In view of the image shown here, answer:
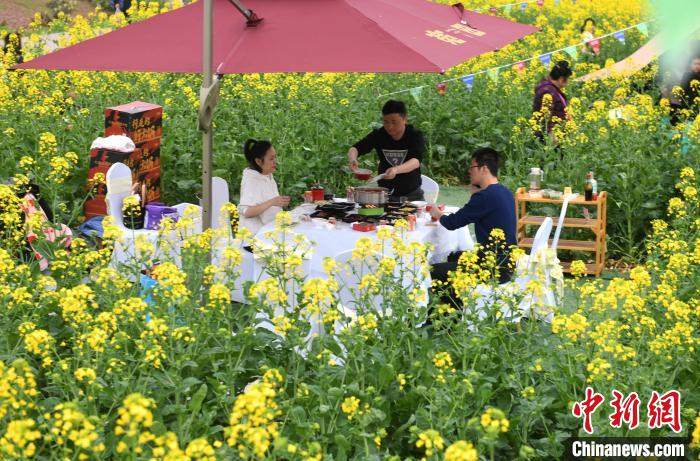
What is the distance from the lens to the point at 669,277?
526cm

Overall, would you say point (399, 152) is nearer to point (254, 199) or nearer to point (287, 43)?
point (254, 199)

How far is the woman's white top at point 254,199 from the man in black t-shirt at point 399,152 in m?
1.06

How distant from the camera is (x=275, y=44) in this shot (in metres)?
Result: 5.34

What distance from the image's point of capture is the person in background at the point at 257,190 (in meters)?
6.68

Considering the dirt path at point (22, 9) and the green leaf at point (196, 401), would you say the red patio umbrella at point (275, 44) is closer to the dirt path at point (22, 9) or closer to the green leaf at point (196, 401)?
the green leaf at point (196, 401)

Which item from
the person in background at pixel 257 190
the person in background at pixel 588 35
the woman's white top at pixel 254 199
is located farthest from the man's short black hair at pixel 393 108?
the person in background at pixel 588 35

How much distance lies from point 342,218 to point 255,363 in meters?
2.38

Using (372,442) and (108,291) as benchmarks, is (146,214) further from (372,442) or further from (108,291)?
(372,442)

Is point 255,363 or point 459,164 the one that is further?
point 459,164

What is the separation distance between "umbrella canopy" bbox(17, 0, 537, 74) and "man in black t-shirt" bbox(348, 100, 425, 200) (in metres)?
1.64

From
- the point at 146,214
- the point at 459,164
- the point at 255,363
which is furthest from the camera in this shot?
the point at 459,164

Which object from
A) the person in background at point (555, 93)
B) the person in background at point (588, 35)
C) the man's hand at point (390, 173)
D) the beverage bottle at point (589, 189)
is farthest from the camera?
the person in background at point (588, 35)

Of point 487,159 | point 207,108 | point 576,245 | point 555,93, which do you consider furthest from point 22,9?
point 207,108

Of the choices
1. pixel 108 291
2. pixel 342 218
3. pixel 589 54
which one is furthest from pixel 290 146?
pixel 589 54
